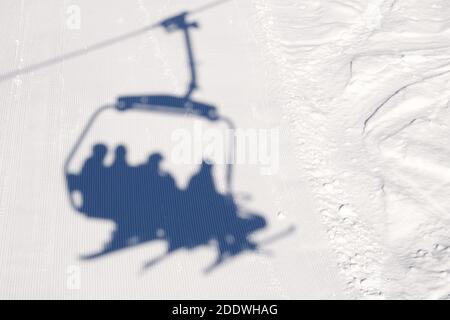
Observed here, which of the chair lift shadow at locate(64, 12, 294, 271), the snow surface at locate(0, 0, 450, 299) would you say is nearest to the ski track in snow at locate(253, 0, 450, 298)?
the snow surface at locate(0, 0, 450, 299)

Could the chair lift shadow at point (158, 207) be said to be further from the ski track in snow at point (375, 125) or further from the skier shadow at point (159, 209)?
the ski track in snow at point (375, 125)

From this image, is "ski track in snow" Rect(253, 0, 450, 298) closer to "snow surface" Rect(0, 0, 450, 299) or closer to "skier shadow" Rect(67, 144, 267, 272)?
"snow surface" Rect(0, 0, 450, 299)

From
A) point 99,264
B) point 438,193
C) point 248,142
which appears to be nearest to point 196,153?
point 248,142

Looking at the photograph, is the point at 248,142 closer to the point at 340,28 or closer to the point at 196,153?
the point at 196,153

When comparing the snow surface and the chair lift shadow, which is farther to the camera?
the chair lift shadow

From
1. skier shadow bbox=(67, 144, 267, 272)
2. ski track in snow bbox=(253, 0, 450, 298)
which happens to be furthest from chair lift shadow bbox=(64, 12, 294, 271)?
ski track in snow bbox=(253, 0, 450, 298)
